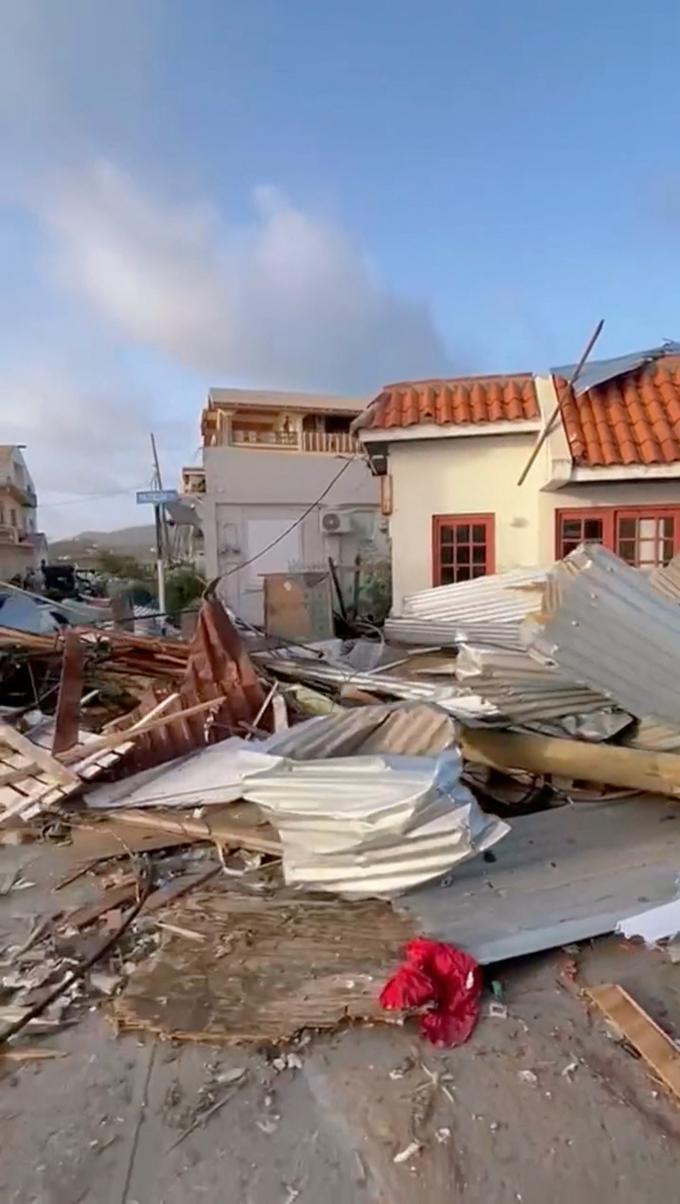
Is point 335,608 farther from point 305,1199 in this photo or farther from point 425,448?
point 305,1199

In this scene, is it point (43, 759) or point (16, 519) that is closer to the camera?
point (43, 759)

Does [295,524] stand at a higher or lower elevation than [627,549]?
higher

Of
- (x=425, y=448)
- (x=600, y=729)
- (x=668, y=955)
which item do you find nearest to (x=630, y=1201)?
(x=668, y=955)

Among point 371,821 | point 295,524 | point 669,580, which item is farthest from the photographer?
point 295,524

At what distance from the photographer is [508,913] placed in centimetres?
329

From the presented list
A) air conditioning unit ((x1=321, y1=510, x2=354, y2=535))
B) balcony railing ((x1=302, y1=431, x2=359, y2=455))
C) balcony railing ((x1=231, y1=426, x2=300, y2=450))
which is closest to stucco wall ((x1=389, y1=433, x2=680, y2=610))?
air conditioning unit ((x1=321, y1=510, x2=354, y2=535))

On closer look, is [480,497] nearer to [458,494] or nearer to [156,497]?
[458,494]

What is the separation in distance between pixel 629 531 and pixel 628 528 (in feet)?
0.13

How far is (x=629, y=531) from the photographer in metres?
9.55

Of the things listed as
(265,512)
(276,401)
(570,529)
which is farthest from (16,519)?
(570,529)

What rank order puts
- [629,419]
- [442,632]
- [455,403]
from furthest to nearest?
[455,403]
[629,419]
[442,632]

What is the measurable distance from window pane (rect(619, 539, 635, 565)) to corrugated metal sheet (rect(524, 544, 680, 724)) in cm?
538

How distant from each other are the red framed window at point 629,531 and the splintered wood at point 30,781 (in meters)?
7.03

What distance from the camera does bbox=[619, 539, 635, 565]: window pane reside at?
959 centimetres
